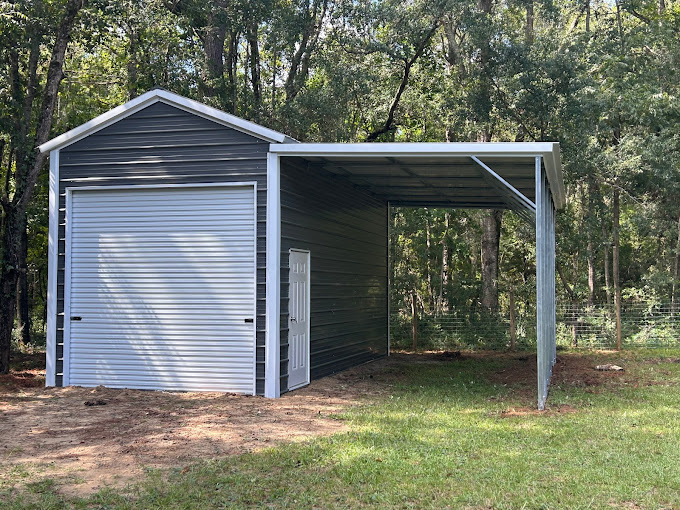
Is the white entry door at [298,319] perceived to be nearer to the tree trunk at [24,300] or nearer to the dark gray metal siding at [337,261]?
the dark gray metal siding at [337,261]

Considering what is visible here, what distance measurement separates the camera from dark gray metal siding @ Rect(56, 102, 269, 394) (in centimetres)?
955

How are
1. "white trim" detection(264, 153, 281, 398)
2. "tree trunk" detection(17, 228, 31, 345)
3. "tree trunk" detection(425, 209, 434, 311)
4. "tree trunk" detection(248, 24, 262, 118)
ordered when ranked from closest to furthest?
"white trim" detection(264, 153, 281, 398)
"tree trunk" detection(248, 24, 262, 118)
"tree trunk" detection(17, 228, 31, 345)
"tree trunk" detection(425, 209, 434, 311)

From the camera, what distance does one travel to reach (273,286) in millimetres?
9414

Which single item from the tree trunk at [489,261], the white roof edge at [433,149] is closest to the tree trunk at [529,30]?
the tree trunk at [489,261]

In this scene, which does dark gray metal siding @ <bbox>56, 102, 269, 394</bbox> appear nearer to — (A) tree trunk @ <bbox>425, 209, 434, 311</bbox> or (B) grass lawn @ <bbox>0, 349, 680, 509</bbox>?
(B) grass lawn @ <bbox>0, 349, 680, 509</bbox>

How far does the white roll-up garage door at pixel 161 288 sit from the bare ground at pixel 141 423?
37 centimetres

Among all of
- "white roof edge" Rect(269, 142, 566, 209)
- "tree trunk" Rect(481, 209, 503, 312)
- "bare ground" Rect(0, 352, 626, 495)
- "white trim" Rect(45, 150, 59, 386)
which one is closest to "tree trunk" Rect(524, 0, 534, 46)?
"tree trunk" Rect(481, 209, 503, 312)

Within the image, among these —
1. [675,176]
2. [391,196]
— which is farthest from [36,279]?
[675,176]

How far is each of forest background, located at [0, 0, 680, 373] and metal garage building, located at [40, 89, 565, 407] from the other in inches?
81.9

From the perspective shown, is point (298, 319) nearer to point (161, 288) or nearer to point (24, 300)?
point (161, 288)

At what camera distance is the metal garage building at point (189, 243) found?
9.52 metres

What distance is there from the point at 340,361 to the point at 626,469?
6.79 m

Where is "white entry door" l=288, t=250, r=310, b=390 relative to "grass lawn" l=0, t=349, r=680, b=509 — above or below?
above

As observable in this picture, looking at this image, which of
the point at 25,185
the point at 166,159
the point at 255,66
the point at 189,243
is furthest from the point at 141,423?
the point at 255,66
